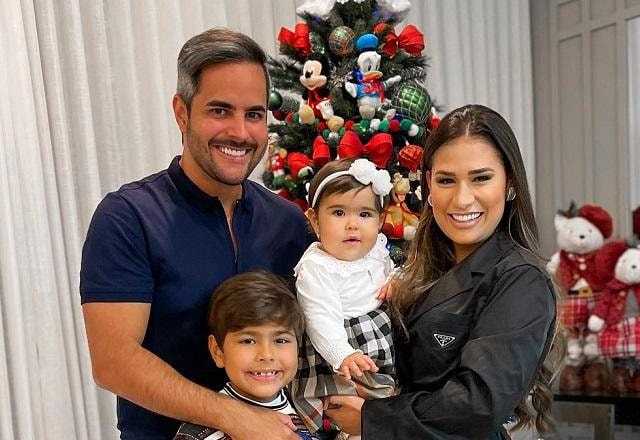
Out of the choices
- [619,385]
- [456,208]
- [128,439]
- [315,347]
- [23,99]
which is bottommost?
[619,385]

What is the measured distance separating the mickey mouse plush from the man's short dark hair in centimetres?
83

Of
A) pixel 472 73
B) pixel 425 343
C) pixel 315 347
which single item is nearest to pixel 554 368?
pixel 425 343

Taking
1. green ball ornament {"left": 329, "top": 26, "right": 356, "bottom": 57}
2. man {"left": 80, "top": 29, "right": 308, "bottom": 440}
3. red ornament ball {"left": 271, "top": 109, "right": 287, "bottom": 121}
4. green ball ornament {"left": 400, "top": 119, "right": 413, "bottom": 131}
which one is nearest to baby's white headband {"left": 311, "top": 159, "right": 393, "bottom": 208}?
man {"left": 80, "top": 29, "right": 308, "bottom": 440}

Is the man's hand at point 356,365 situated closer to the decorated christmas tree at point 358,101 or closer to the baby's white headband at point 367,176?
the baby's white headband at point 367,176

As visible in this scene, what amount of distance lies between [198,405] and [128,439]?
0.35 m

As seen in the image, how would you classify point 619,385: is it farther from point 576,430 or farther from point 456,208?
point 456,208

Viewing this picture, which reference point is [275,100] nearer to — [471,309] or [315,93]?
Answer: [315,93]

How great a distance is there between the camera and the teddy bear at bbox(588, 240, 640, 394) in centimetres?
335

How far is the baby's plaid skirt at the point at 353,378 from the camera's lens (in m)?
1.59

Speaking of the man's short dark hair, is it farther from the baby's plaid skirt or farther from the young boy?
the baby's plaid skirt

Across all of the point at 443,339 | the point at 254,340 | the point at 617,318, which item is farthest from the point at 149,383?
the point at 617,318

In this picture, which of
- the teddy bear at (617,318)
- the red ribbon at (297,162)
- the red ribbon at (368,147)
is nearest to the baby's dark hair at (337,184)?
the red ribbon at (368,147)

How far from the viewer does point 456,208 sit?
60.2 inches

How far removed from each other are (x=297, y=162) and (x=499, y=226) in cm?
106
